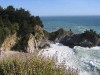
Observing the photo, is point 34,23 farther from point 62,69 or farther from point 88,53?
point 62,69

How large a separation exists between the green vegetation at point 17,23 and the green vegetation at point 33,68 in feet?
107

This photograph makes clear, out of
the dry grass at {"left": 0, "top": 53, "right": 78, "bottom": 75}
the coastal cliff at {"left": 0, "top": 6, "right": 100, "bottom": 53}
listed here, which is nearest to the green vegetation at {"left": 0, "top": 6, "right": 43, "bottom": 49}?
the coastal cliff at {"left": 0, "top": 6, "right": 100, "bottom": 53}

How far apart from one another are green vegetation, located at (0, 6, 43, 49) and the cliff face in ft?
1.82

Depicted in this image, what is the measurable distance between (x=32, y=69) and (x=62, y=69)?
0.88m

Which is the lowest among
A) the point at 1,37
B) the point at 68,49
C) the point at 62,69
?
the point at 68,49

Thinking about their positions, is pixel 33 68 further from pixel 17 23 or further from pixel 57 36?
pixel 57 36

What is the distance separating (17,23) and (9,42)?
577cm

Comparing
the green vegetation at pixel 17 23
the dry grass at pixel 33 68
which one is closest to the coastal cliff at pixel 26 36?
the green vegetation at pixel 17 23

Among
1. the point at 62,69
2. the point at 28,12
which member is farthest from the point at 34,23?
the point at 62,69

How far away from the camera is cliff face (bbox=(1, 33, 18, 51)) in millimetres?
41656

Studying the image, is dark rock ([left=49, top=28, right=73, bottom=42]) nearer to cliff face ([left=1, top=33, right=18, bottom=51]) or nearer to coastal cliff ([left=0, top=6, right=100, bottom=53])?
coastal cliff ([left=0, top=6, right=100, bottom=53])

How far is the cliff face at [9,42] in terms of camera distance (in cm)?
4166

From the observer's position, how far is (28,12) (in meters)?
53.2

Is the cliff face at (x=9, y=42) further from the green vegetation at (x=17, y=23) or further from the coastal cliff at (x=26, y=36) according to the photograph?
the green vegetation at (x=17, y=23)
